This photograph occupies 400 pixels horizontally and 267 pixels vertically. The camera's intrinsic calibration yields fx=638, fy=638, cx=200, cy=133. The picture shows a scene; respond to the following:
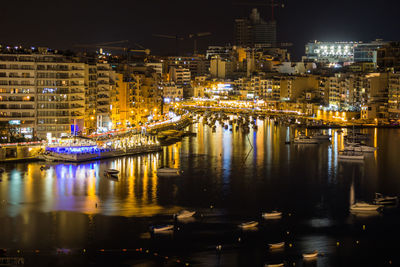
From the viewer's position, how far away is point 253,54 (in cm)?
7969

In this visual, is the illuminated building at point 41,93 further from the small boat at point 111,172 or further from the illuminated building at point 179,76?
the illuminated building at point 179,76

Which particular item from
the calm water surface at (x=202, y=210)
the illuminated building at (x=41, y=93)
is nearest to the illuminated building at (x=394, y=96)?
the calm water surface at (x=202, y=210)

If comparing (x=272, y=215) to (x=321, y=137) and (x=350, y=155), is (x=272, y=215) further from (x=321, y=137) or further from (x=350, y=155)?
(x=321, y=137)

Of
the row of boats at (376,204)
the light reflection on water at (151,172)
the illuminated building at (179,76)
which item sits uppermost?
the illuminated building at (179,76)

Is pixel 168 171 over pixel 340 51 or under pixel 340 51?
under

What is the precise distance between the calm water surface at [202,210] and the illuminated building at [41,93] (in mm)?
3824

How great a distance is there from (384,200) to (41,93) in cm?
1512

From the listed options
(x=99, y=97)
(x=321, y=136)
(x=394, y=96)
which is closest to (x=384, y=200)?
(x=321, y=136)

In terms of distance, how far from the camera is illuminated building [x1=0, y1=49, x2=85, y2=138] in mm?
25672

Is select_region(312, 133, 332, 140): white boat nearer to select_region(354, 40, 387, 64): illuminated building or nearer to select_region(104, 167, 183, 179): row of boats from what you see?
select_region(104, 167, 183, 179): row of boats

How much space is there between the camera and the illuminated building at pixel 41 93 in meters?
25.7

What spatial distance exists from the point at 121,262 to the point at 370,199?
26.5 ft

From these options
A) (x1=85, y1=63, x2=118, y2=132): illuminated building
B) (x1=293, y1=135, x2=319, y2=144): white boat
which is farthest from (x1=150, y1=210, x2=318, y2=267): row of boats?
(x1=293, y1=135, x2=319, y2=144): white boat

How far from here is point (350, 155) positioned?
24.8m
